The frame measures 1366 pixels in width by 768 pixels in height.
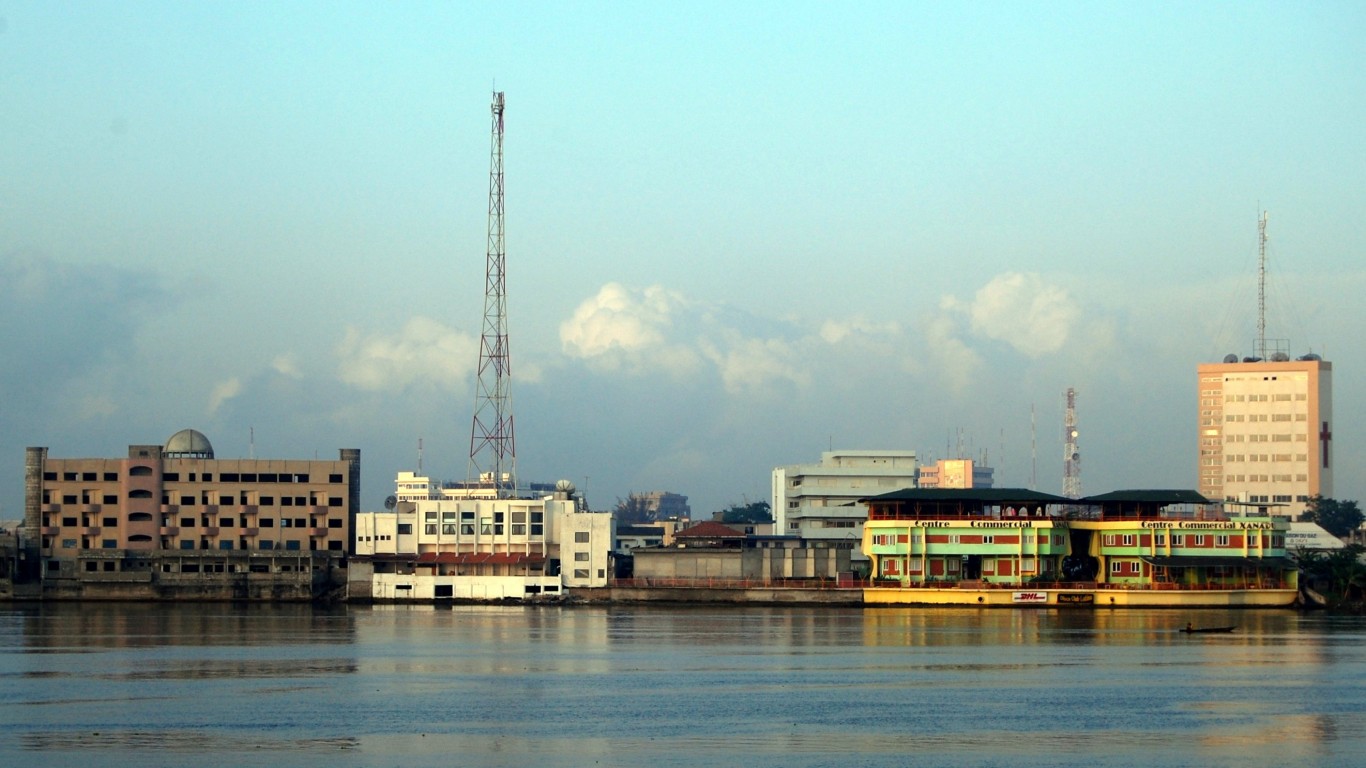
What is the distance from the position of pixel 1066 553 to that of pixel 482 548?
41.2 m

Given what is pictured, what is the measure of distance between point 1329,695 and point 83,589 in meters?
93.1

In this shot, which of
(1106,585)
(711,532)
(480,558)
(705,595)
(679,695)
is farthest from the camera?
(711,532)

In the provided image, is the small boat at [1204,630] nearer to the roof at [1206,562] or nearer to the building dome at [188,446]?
the roof at [1206,562]

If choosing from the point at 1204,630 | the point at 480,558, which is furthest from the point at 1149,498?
→ the point at 480,558

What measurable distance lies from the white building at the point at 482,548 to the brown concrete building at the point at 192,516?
16.3 feet

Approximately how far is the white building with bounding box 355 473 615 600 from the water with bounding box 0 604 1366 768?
27.0 m

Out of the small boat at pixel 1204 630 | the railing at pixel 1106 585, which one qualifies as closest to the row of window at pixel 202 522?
the railing at pixel 1106 585

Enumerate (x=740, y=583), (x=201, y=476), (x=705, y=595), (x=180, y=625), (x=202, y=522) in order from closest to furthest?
(x=180, y=625) → (x=740, y=583) → (x=705, y=595) → (x=202, y=522) → (x=201, y=476)

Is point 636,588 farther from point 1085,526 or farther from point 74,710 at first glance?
point 74,710

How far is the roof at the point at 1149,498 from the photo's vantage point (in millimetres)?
117562

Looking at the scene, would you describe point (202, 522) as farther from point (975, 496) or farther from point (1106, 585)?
point (1106, 585)

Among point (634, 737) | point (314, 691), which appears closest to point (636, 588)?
point (314, 691)

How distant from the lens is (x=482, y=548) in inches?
5049

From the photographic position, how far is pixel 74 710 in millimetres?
54812
